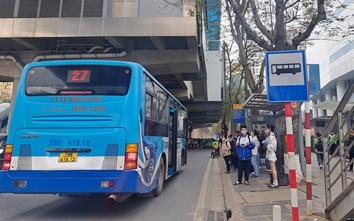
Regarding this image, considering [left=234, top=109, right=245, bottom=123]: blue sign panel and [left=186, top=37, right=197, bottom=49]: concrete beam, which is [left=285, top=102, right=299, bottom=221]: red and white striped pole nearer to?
[left=186, top=37, right=197, bottom=49]: concrete beam

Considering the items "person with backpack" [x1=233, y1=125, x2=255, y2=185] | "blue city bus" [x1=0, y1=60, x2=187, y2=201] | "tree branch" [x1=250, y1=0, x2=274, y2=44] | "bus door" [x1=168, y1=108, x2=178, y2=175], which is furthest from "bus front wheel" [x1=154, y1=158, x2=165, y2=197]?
"tree branch" [x1=250, y1=0, x2=274, y2=44]

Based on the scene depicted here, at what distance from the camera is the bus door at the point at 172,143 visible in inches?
366

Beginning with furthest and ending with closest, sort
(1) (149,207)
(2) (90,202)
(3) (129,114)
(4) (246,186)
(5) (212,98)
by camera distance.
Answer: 1. (5) (212,98)
2. (4) (246,186)
3. (2) (90,202)
4. (1) (149,207)
5. (3) (129,114)

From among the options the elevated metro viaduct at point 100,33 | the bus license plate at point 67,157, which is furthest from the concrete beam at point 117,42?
the bus license plate at point 67,157

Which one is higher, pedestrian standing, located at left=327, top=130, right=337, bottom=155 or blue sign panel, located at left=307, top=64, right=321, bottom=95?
blue sign panel, located at left=307, top=64, right=321, bottom=95

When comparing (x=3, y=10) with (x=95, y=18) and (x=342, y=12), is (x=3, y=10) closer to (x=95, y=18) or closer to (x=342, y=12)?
(x=95, y=18)

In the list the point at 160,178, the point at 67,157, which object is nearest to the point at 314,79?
the point at 160,178

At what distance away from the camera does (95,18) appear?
14.1 m

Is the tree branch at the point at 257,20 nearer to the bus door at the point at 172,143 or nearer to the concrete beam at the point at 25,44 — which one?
the bus door at the point at 172,143

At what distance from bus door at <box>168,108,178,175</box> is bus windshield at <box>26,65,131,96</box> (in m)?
3.71

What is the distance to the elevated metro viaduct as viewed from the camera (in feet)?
45.8

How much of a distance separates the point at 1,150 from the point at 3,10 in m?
10.8

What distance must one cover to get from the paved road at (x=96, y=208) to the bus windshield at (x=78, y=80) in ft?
8.22

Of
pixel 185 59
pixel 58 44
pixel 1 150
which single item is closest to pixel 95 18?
pixel 58 44
